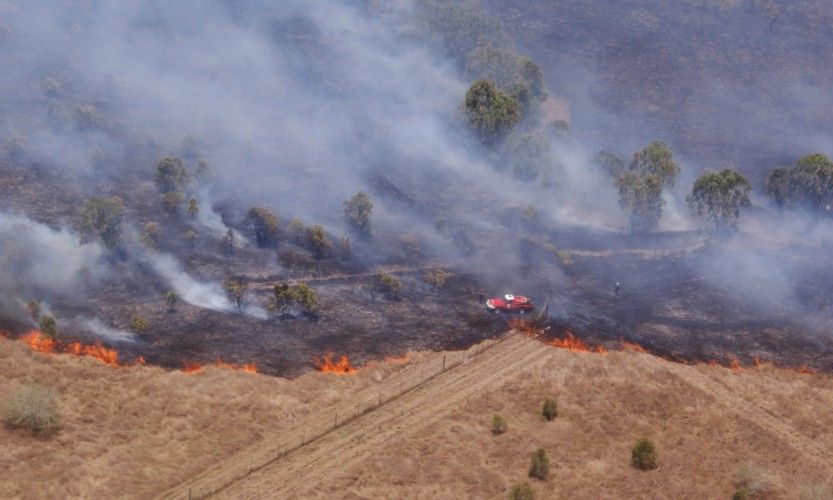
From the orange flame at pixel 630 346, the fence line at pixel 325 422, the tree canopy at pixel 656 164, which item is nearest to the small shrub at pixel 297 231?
the fence line at pixel 325 422

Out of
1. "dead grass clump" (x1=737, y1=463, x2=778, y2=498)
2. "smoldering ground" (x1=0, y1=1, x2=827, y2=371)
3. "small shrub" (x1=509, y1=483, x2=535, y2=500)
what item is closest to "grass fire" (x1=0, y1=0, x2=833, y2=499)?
"small shrub" (x1=509, y1=483, x2=535, y2=500)

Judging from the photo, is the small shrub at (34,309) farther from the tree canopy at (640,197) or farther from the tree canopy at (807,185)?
the tree canopy at (807,185)

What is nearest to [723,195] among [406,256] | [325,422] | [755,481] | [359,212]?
[406,256]

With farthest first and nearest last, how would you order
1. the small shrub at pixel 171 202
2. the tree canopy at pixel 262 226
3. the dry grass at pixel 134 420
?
the small shrub at pixel 171 202
the tree canopy at pixel 262 226
the dry grass at pixel 134 420

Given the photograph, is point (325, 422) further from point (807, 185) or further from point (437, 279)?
point (807, 185)

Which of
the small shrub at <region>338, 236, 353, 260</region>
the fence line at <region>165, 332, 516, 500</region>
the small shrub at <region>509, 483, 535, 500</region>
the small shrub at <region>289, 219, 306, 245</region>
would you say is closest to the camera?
the small shrub at <region>509, 483, 535, 500</region>

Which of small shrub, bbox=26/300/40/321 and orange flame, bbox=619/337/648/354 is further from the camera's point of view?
orange flame, bbox=619/337/648/354

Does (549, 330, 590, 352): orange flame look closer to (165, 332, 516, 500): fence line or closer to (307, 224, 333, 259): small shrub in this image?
(165, 332, 516, 500): fence line
